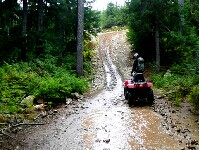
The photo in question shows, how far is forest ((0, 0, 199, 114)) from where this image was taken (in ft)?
41.1

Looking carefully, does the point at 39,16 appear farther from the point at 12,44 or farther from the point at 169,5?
the point at 169,5

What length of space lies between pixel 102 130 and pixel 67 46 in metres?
15.3

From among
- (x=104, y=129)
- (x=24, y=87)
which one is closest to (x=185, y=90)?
(x=104, y=129)

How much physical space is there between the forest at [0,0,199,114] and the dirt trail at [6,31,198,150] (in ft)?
5.46

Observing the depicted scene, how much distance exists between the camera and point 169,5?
62.5ft

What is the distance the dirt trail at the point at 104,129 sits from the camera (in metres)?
7.48

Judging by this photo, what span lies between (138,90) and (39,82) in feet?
15.7

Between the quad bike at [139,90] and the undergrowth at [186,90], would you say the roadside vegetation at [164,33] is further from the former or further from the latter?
the quad bike at [139,90]

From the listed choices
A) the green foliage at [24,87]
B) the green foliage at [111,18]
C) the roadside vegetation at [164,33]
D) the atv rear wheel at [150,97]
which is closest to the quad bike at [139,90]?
the atv rear wheel at [150,97]

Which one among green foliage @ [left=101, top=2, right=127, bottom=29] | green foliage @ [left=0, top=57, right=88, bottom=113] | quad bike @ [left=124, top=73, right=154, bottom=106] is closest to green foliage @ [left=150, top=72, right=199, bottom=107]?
quad bike @ [left=124, top=73, right=154, bottom=106]

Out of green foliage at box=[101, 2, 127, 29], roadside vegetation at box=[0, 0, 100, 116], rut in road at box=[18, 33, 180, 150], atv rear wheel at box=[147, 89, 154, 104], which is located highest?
green foliage at box=[101, 2, 127, 29]

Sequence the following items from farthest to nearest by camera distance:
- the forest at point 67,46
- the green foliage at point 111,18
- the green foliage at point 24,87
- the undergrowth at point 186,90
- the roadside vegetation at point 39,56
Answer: the green foliage at point 111,18
the forest at point 67,46
the roadside vegetation at point 39,56
the green foliage at point 24,87
the undergrowth at point 186,90

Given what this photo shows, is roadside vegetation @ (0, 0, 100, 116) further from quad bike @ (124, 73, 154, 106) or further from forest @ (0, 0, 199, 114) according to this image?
quad bike @ (124, 73, 154, 106)

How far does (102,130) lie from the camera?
8.66 metres
